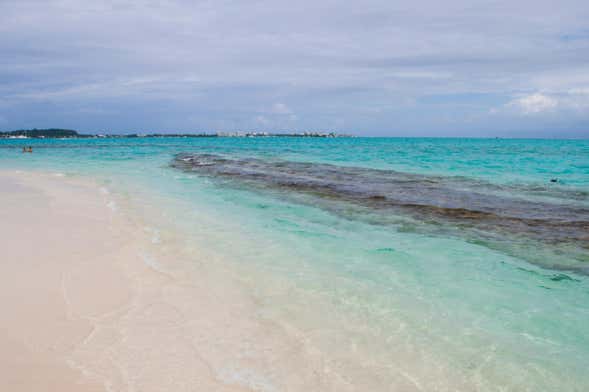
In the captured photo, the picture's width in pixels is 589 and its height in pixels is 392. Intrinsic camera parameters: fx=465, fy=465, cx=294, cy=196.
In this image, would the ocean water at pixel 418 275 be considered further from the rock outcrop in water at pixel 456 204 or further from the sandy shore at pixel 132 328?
the sandy shore at pixel 132 328

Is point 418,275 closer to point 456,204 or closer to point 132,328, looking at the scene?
point 132,328

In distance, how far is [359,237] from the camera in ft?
32.2

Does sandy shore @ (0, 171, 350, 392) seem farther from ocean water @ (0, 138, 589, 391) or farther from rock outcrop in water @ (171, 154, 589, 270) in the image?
rock outcrop in water @ (171, 154, 589, 270)

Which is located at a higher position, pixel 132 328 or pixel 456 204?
pixel 456 204

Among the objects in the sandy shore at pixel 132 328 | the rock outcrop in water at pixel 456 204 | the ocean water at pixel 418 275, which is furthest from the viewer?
the rock outcrop in water at pixel 456 204

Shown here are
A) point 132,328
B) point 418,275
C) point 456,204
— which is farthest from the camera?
point 456,204

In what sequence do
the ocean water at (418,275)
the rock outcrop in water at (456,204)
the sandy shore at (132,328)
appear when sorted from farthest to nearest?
the rock outcrop in water at (456,204) < the ocean water at (418,275) < the sandy shore at (132,328)

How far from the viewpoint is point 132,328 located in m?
4.97

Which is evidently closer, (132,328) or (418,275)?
(132,328)

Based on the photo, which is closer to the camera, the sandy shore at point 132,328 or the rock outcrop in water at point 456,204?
the sandy shore at point 132,328

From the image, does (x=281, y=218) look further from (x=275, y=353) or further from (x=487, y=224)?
(x=275, y=353)

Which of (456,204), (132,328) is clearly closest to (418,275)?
(132,328)

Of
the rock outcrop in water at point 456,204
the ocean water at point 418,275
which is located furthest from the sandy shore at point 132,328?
the rock outcrop in water at point 456,204

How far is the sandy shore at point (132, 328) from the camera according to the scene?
4000 millimetres
